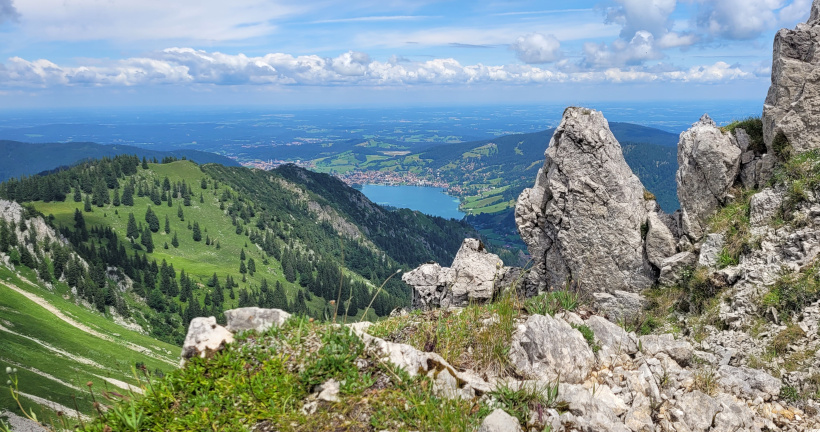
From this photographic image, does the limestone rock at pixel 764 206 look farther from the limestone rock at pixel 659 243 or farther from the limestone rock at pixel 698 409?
the limestone rock at pixel 698 409

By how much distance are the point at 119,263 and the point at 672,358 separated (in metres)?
195

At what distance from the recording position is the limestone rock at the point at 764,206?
14219mm

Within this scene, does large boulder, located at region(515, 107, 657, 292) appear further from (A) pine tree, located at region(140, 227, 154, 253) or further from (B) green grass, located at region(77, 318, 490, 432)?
(A) pine tree, located at region(140, 227, 154, 253)

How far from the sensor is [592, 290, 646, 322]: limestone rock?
50.2 feet

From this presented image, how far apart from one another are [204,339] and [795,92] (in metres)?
21.1

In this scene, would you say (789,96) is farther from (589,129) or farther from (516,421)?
(516,421)

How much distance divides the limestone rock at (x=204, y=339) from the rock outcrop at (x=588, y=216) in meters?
17.3

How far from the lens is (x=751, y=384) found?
26.2ft

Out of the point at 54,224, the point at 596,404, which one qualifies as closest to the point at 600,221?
the point at 596,404

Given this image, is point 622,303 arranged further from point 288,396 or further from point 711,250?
point 288,396

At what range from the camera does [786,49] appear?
17.1 meters

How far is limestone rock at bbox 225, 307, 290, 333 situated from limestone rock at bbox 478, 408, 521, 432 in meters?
4.26

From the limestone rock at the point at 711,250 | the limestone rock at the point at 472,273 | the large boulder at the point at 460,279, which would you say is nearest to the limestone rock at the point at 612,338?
the limestone rock at the point at 711,250

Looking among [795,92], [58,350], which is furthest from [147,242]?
[795,92]
